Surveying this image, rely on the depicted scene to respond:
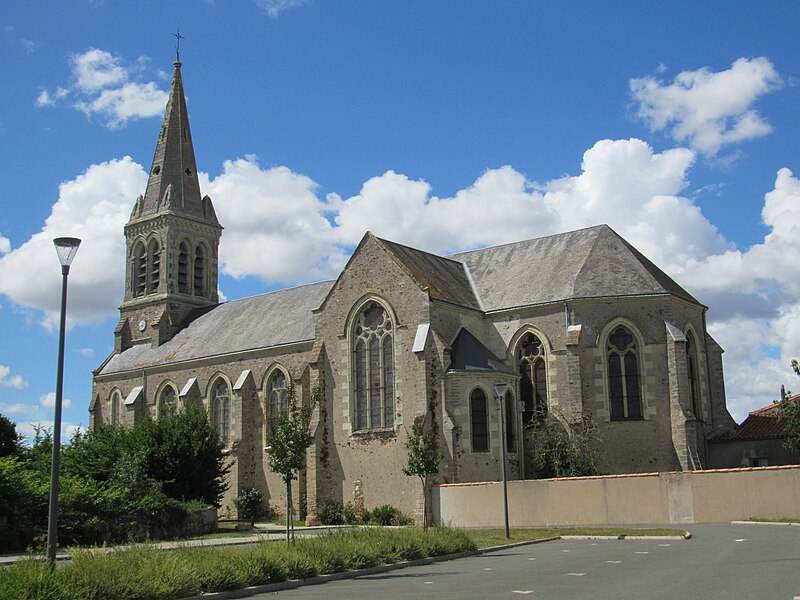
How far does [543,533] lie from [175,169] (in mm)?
36257

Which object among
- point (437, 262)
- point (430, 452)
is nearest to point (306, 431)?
point (430, 452)

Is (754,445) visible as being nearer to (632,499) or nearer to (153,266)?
A: (632,499)

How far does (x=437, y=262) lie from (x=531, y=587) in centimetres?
2649

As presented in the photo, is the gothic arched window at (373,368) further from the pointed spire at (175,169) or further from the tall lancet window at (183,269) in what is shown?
the pointed spire at (175,169)

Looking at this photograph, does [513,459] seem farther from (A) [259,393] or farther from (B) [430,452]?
(A) [259,393]

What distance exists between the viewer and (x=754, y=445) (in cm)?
3266

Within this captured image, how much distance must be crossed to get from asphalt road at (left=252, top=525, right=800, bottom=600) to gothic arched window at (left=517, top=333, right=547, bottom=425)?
13.6m

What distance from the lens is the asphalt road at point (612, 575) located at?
1224 centimetres

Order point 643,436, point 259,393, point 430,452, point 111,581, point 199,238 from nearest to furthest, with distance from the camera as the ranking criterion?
point 111,581
point 430,452
point 643,436
point 259,393
point 199,238

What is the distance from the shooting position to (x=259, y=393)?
4194 cm

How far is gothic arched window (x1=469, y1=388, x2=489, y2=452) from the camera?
3275 centimetres

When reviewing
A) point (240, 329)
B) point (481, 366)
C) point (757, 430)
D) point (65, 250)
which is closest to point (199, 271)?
point (240, 329)

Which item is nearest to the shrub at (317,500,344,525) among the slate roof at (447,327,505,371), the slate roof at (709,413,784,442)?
the slate roof at (447,327,505,371)

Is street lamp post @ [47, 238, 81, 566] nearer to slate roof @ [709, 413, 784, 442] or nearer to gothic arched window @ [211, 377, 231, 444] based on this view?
slate roof @ [709, 413, 784, 442]
